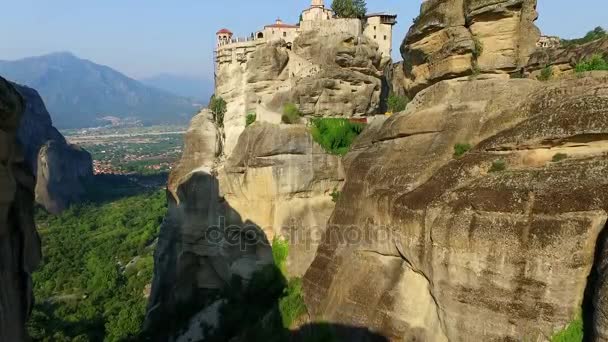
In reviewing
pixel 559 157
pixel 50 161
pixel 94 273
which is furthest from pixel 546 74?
pixel 50 161

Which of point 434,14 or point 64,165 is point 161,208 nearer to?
point 64,165

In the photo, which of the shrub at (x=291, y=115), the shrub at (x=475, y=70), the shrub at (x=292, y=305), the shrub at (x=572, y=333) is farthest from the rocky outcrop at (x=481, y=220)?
the shrub at (x=291, y=115)

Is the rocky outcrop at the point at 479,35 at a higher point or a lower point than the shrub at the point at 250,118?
higher

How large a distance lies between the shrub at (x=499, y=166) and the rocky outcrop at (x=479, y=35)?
247 inches

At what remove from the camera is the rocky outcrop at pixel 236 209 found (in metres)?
21.4

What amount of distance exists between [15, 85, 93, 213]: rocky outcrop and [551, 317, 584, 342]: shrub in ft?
285

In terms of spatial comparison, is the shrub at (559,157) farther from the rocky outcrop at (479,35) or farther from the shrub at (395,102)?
the shrub at (395,102)

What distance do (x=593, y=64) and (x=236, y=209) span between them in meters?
16.8

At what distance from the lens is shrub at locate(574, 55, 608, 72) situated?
15031mm

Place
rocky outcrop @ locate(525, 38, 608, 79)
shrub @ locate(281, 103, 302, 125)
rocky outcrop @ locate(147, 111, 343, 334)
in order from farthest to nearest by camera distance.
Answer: shrub @ locate(281, 103, 302, 125) < rocky outcrop @ locate(147, 111, 343, 334) < rocky outcrop @ locate(525, 38, 608, 79)

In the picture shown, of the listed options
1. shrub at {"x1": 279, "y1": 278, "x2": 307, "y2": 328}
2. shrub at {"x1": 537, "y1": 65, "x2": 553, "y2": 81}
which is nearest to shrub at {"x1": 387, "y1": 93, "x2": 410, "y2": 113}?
shrub at {"x1": 537, "y1": 65, "x2": 553, "y2": 81}

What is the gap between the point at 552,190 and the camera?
1169 centimetres

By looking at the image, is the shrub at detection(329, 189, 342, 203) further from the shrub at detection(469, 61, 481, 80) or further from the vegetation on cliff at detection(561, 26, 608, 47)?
the vegetation on cliff at detection(561, 26, 608, 47)

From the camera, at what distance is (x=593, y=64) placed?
15.2 metres
